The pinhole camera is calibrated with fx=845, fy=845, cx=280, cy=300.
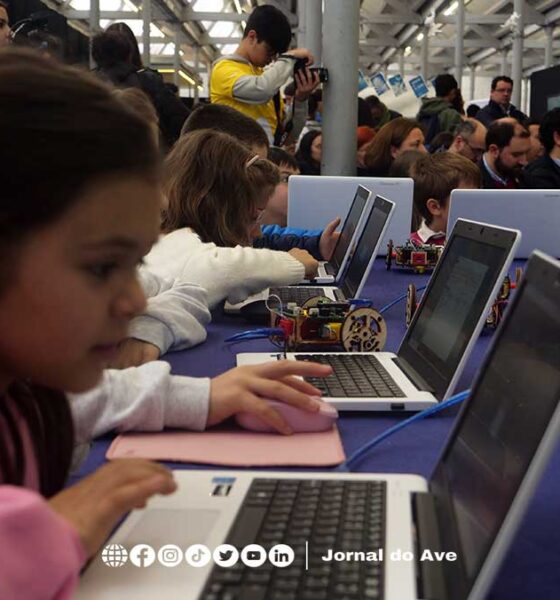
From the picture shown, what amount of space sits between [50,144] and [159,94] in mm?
3266

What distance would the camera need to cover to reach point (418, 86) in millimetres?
7863

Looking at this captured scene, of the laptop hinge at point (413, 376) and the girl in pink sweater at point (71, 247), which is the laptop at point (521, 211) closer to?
the laptop hinge at point (413, 376)

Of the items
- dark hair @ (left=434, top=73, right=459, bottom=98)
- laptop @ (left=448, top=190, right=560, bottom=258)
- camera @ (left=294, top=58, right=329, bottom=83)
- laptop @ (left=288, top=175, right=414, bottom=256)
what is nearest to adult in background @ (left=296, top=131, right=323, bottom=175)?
camera @ (left=294, top=58, right=329, bottom=83)

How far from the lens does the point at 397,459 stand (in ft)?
3.19

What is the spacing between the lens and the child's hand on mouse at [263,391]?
1.03m

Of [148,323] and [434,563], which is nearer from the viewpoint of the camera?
[434,563]

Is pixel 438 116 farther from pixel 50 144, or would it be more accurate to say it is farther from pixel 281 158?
pixel 50 144

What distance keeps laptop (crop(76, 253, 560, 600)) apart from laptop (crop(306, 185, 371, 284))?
4.92ft

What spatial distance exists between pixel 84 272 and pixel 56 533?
19 centimetres

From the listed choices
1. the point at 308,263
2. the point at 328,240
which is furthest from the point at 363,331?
the point at 328,240

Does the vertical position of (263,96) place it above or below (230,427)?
below

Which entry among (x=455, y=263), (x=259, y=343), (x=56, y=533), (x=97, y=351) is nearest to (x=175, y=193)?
(x=259, y=343)

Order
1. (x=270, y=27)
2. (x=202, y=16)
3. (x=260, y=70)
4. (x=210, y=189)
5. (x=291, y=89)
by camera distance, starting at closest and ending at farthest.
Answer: (x=210, y=189)
(x=270, y=27)
(x=260, y=70)
(x=291, y=89)
(x=202, y=16)

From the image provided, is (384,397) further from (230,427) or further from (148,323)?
(148,323)
